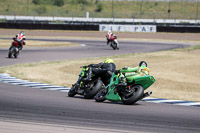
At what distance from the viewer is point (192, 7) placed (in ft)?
280

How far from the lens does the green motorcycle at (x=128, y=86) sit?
415 inches

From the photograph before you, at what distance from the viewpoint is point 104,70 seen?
11953 mm

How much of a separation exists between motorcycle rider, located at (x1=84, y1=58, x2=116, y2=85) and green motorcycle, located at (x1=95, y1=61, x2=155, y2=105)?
1.46 ft

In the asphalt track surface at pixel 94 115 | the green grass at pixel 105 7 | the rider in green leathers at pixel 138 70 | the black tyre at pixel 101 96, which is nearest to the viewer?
the asphalt track surface at pixel 94 115

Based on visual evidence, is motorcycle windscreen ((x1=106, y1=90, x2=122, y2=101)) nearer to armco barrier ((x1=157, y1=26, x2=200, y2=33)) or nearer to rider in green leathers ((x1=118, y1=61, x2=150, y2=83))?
rider in green leathers ((x1=118, y1=61, x2=150, y2=83))

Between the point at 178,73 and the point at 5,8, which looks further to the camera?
the point at 5,8

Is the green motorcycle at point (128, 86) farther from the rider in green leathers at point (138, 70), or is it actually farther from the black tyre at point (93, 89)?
the black tyre at point (93, 89)

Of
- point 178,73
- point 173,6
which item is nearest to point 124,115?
point 178,73

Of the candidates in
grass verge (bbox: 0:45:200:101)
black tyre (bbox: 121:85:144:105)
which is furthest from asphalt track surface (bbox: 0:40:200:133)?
grass verge (bbox: 0:45:200:101)

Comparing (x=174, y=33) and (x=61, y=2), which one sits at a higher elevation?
(x=61, y=2)

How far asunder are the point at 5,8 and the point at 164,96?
3117 inches

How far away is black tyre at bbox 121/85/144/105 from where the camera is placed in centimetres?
1047

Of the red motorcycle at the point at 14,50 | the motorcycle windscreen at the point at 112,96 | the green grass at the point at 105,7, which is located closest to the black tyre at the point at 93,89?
the motorcycle windscreen at the point at 112,96

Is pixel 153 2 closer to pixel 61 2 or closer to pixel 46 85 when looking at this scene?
pixel 61 2
